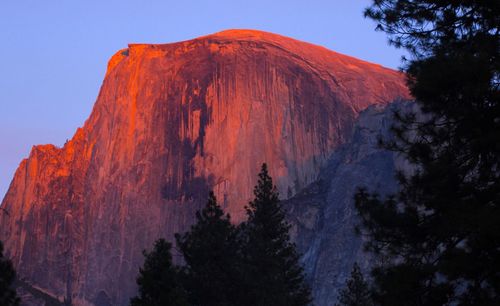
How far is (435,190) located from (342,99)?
94.4 meters

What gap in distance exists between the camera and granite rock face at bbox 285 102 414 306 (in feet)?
284

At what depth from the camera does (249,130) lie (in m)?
112

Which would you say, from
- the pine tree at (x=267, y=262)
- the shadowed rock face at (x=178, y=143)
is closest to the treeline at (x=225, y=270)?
the pine tree at (x=267, y=262)

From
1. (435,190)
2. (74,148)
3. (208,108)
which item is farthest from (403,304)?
(74,148)

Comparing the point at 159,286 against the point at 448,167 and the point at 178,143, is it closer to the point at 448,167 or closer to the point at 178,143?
the point at 448,167

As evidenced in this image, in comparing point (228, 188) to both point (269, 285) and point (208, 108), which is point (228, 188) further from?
point (269, 285)

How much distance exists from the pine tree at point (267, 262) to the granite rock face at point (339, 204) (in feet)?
96.5

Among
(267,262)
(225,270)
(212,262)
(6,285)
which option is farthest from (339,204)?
(6,285)

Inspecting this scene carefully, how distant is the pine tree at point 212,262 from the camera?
4306 centimetres


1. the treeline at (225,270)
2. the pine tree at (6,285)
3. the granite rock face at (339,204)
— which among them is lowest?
the pine tree at (6,285)

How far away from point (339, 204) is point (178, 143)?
27.6 meters

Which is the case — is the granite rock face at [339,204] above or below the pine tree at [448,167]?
above

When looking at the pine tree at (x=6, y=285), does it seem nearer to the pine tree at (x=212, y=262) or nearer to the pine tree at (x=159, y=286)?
the pine tree at (x=159, y=286)

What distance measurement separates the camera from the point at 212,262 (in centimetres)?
4472
